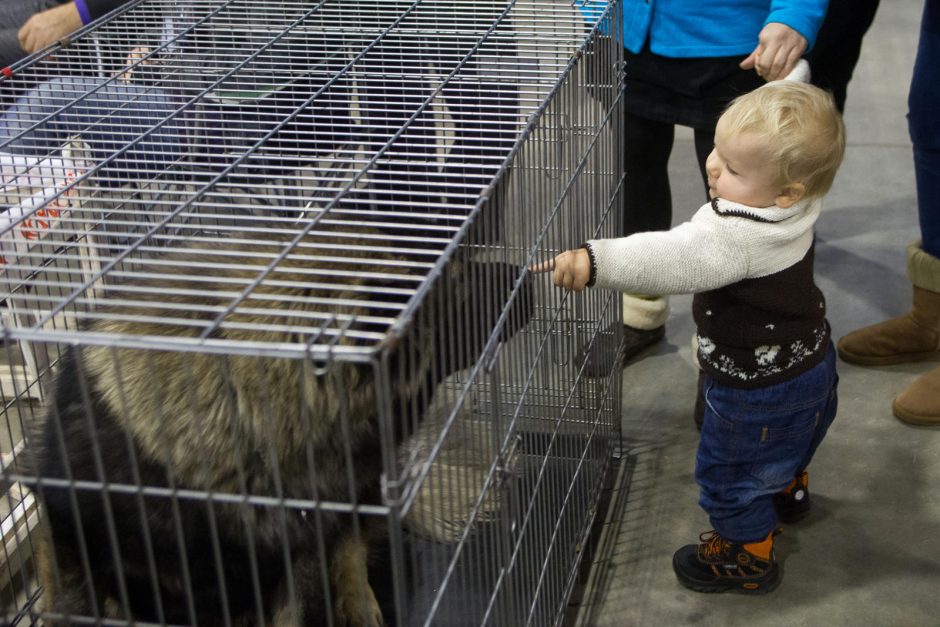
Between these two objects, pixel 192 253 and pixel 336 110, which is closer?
pixel 192 253

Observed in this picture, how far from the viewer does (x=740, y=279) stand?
1729mm

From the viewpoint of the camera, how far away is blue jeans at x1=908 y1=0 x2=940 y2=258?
97.3 inches

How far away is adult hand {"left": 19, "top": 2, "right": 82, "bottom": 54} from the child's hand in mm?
1540

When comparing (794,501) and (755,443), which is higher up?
(755,443)

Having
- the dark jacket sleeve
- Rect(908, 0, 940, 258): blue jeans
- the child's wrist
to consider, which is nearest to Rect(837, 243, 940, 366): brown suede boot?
Rect(908, 0, 940, 258): blue jeans

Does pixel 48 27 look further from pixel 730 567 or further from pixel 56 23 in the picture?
pixel 730 567

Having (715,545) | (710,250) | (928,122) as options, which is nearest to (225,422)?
(710,250)

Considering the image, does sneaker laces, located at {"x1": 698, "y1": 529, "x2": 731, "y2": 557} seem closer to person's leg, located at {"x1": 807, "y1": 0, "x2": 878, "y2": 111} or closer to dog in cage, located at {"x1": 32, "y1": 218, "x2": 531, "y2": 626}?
dog in cage, located at {"x1": 32, "y1": 218, "x2": 531, "y2": 626}

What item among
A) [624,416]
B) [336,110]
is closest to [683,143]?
[624,416]

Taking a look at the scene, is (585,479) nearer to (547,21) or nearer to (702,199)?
(547,21)

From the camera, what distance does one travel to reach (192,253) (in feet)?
4.16

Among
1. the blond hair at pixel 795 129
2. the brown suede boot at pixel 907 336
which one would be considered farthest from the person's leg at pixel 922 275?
the blond hair at pixel 795 129

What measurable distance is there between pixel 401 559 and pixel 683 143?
350 cm

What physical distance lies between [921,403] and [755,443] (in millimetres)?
834
